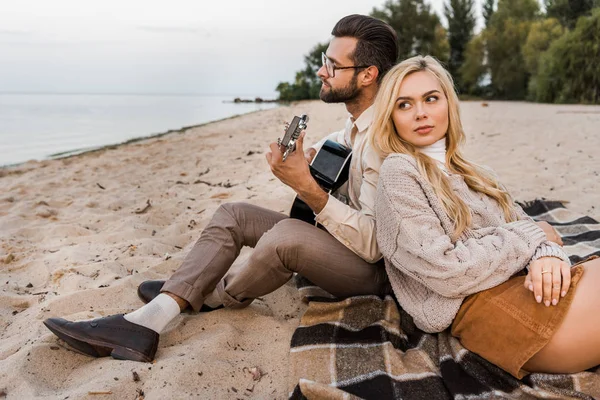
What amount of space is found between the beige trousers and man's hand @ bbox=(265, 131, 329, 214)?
18 cm

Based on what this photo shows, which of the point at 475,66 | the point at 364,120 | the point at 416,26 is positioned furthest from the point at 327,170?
the point at 416,26

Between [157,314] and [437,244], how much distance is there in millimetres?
1291

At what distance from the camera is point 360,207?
2.54 metres

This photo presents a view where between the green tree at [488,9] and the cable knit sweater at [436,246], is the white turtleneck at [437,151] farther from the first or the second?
the green tree at [488,9]

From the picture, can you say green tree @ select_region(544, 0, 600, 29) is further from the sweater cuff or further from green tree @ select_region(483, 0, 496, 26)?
the sweater cuff

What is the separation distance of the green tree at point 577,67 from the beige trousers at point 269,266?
19.2 m

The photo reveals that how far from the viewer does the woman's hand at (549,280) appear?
173cm

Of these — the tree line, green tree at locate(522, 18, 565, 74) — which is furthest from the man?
green tree at locate(522, 18, 565, 74)

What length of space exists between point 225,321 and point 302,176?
865 mm

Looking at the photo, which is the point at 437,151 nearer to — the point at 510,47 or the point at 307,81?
the point at 510,47

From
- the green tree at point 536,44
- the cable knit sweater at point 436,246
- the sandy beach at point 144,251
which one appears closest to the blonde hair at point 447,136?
the cable knit sweater at point 436,246

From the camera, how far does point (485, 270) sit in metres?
1.82

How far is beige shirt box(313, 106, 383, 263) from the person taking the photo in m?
2.16

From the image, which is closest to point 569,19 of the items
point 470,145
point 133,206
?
point 470,145
